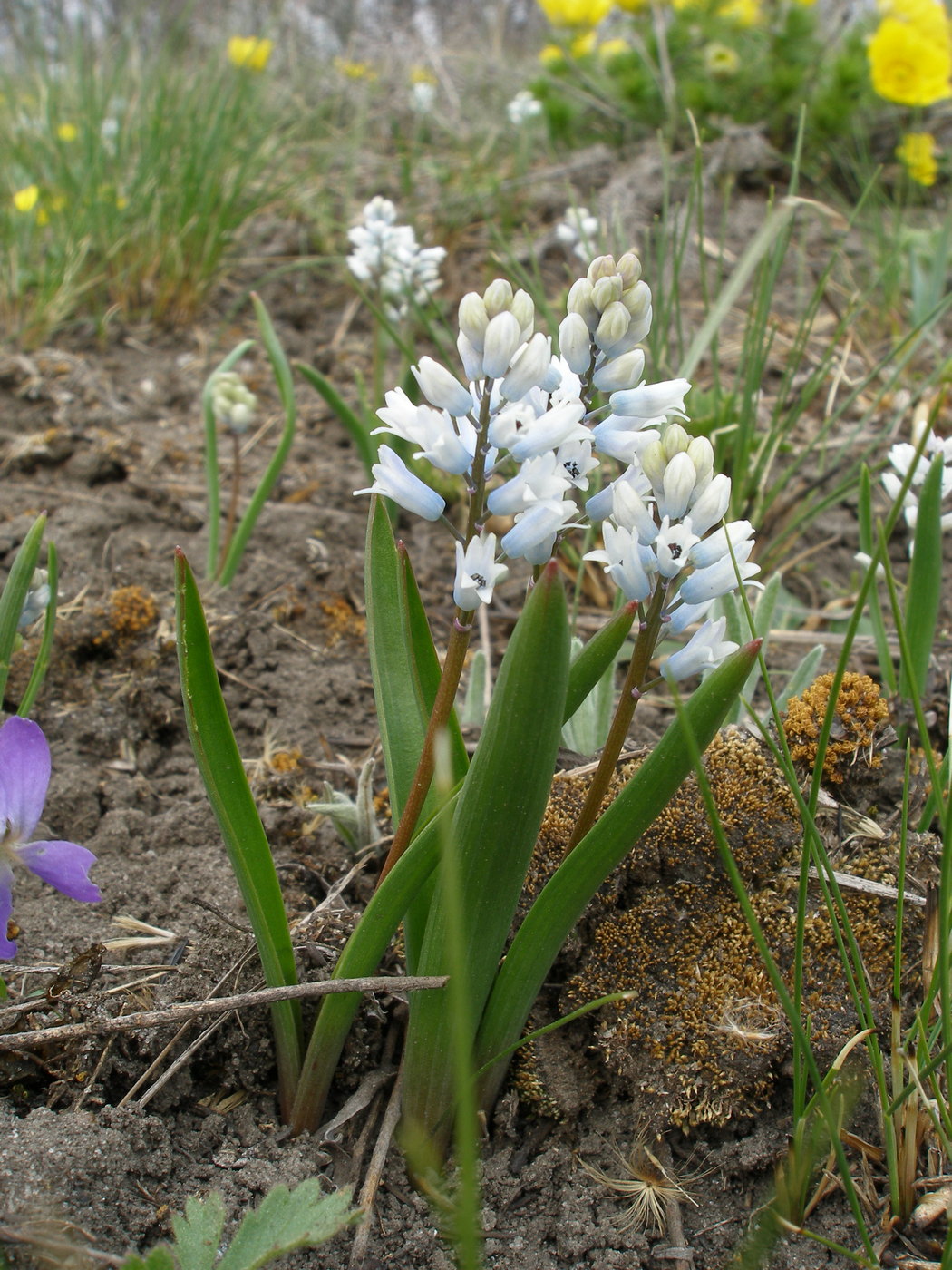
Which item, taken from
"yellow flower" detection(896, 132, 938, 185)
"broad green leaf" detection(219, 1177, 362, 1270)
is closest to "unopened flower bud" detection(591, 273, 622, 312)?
"broad green leaf" detection(219, 1177, 362, 1270)

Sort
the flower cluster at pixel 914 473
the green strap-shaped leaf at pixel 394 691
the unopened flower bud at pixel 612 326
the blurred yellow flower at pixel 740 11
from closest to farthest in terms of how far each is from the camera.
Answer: the unopened flower bud at pixel 612 326 → the green strap-shaped leaf at pixel 394 691 → the flower cluster at pixel 914 473 → the blurred yellow flower at pixel 740 11

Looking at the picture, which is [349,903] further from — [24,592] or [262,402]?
[262,402]

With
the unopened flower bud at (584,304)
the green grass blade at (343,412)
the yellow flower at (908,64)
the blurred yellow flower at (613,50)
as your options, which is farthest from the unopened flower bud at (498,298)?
the blurred yellow flower at (613,50)

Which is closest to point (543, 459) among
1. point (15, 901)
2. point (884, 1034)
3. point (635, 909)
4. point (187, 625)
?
point (187, 625)

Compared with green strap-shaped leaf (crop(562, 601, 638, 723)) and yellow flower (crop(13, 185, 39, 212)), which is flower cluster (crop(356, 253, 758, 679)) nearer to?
green strap-shaped leaf (crop(562, 601, 638, 723))

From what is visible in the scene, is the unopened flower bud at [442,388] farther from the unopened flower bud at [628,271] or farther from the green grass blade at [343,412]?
the green grass blade at [343,412]
